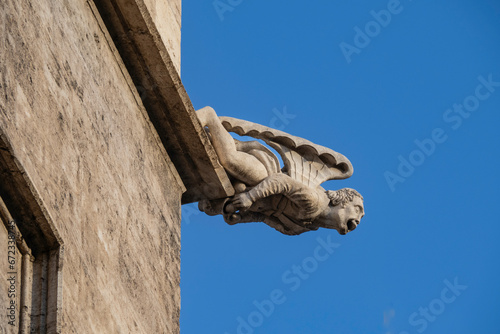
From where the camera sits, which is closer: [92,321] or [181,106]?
[92,321]

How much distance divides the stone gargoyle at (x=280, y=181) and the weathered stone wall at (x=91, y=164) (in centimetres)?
65

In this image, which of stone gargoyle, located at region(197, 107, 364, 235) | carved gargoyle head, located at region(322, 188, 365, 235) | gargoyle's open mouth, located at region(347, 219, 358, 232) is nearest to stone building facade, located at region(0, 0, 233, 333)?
stone gargoyle, located at region(197, 107, 364, 235)

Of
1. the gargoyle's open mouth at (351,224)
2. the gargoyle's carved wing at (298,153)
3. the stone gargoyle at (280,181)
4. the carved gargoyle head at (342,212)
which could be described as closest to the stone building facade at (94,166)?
the stone gargoyle at (280,181)

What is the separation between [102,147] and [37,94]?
34.9 inches

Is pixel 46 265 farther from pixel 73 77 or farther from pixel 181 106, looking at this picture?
pixel 181 106

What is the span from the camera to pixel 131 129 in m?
8.13

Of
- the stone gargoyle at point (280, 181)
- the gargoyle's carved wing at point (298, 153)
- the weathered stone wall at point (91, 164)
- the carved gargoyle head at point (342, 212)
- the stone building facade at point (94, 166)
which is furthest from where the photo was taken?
the carved gargoyle head at point (342, 212)

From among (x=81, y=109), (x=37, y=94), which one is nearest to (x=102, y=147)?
(x=81, y=109)

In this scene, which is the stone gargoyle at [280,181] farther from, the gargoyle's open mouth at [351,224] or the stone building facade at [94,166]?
the stone building facade at [94,166]

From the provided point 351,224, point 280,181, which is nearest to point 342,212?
point 351,224

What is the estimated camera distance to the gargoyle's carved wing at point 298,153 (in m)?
9.75

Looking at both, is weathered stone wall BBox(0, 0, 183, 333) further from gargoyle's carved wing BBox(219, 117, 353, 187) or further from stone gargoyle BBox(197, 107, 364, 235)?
gargoyle's carved wing BBox(219, 117, 353, 187)

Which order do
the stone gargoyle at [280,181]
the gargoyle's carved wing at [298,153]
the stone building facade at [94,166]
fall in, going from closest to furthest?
1. the stone building facade at [94,166]
2. the stone gargoyle at [280,181]
3. the gargoyle's carved wing at [298,153]

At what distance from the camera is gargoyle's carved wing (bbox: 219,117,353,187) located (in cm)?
975
